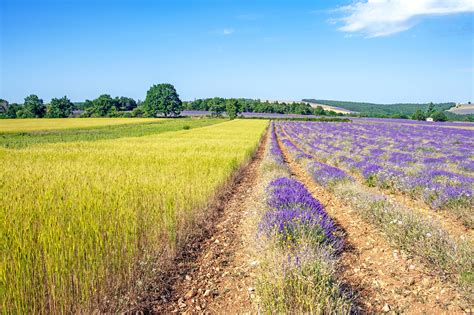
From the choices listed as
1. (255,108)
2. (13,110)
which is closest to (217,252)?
(255,108)

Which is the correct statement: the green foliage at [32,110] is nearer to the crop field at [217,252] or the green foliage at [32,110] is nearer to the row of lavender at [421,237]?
the crop field at [217,252]

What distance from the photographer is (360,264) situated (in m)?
4.48

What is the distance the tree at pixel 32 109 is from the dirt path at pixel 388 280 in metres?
110

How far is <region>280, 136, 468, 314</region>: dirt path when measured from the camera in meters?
3.32

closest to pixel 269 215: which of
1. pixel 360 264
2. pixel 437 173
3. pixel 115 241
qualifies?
pixel 360 264

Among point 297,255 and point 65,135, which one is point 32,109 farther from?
point 297,255

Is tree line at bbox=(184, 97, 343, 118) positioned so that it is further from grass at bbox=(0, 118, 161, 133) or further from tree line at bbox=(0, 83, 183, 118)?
grass at bbox=(0, 118, 161, 133)

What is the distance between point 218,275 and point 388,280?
7.80ft

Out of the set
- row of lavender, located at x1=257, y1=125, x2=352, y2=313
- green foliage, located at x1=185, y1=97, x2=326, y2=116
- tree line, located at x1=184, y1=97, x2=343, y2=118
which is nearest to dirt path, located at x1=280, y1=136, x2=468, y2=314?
row of lavender, located at x1=257, y1=125, x2=352, y2=313

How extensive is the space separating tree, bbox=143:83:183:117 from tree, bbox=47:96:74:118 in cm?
A: 2552

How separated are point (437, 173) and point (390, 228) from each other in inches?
286

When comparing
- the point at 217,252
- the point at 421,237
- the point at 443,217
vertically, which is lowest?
the point at 443,217

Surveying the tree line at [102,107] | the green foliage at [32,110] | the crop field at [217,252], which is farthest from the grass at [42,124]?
the crop field at [217,252]

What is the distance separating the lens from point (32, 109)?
300 feet
